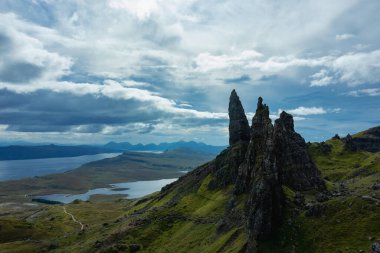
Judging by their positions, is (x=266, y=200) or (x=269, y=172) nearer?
(x=266, y=200)

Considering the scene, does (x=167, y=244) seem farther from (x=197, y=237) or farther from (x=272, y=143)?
(x=272, y=143)

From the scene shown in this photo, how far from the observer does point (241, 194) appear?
422 feet

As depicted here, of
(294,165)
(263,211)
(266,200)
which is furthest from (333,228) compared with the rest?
(294,165)

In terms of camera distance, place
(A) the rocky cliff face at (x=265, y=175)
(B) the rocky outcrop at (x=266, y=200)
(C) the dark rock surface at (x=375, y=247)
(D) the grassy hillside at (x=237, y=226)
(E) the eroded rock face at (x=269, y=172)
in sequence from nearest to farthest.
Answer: (C) the dark rock surface at (x=375, y=247)
(D) the grassy hillside at (x=237, y=226)
(B) the rocky outcrop at (x=266, y=200)
(E) the eroded rock face at (x=269, y=172)
(A) the rocky cliff face at (x=265, y=175)

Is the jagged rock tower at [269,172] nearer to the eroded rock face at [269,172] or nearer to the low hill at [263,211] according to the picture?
the eroded rock face at [269,172]

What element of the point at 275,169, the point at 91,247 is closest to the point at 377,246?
the point at 275,169

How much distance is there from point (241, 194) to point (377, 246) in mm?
67699

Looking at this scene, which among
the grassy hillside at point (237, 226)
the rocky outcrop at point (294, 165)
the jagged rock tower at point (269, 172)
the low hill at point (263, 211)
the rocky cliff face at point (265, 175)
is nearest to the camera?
the grassy hillside at point (237, 226)

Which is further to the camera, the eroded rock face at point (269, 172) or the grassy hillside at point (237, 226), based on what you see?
the eroded rock face at point (269, 172)

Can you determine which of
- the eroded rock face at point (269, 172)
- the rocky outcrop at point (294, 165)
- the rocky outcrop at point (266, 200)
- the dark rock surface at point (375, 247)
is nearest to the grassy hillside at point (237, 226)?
the dark rock surface at point (375, 247)

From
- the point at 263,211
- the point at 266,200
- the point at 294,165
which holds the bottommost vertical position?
the point at 263,211

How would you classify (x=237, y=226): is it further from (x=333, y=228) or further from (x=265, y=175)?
(x=333, y=228)

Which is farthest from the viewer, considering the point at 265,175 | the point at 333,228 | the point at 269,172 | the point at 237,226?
the point at 237,226

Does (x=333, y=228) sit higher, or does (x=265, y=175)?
(x=265, y=175)
